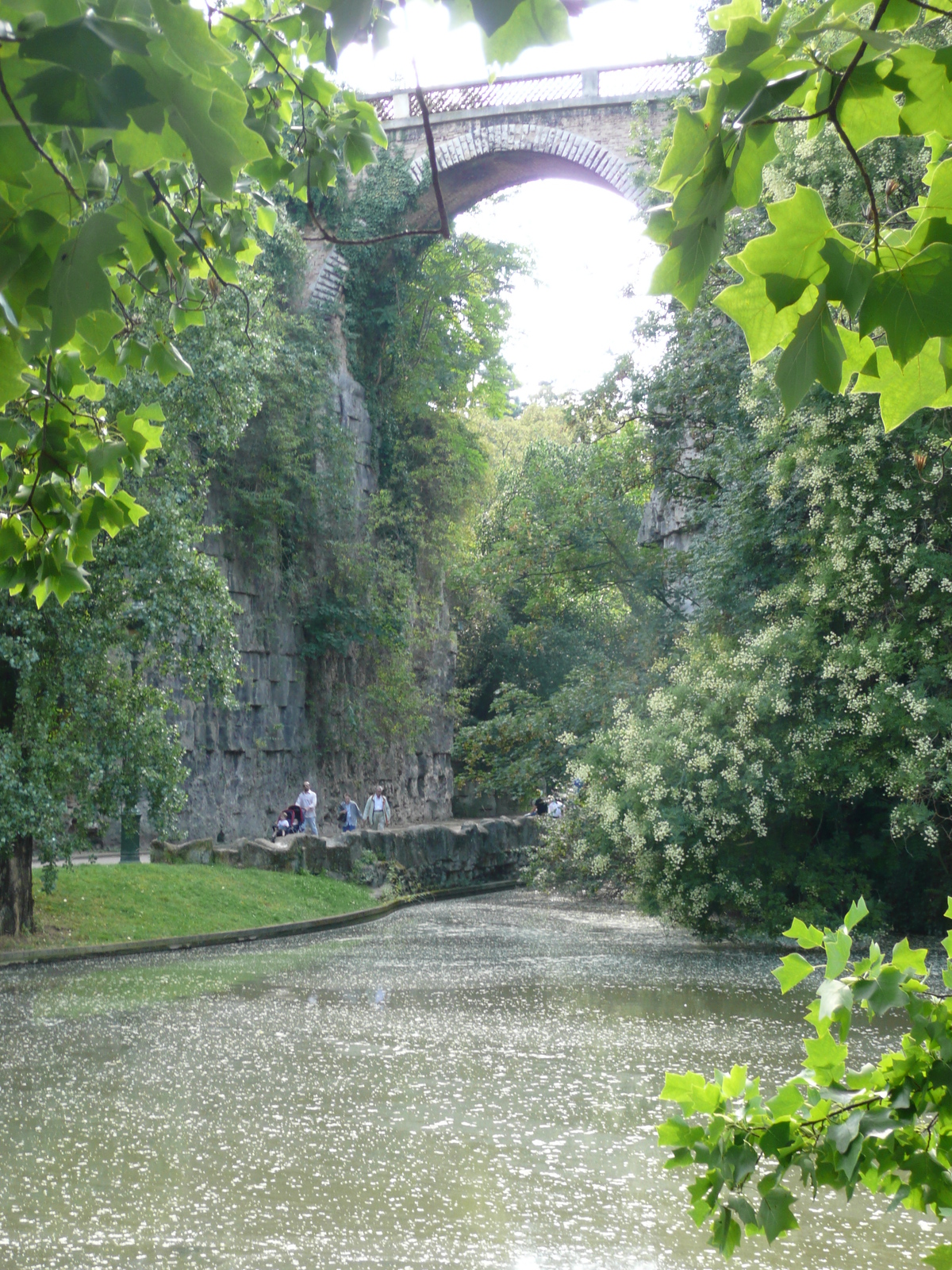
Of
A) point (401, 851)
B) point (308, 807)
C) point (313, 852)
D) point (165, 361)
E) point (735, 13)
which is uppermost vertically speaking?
point (165, 361)

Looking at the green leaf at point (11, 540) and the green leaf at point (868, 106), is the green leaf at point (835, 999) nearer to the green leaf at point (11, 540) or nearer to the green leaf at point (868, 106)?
the green leaf at point (868, 106)

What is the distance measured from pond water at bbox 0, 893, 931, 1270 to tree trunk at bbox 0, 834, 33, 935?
141cm

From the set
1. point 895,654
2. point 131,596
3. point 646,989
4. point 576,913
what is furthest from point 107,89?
point 576,913

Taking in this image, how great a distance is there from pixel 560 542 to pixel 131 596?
8.52m

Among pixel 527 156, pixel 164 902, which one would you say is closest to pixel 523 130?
pixel 527 156

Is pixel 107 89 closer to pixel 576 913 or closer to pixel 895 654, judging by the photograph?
pixel 895 654

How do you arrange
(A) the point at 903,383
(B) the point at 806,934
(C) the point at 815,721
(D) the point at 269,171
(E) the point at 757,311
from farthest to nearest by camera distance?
(C) the point at 815,721, (D) the point at 269,171, (B) the point at 806,934, (A) the point at 903,383, (E) the point at 757,311

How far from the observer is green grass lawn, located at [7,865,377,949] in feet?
43.0

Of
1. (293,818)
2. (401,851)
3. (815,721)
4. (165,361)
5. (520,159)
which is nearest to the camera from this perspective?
(165,361)

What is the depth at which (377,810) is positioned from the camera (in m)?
26.3

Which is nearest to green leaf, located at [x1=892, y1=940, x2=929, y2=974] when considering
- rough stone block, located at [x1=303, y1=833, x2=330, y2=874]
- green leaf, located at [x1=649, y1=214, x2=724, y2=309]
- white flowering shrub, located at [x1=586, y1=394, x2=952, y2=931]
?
green leaf, located at [x1=649, y1=214, x2=724, y2=309]

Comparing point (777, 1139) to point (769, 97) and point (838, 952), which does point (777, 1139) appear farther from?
point (769, 97)

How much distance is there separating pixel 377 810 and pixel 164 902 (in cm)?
1201

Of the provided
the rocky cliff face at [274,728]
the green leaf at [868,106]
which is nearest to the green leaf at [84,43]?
the green leaf at [868,106]
